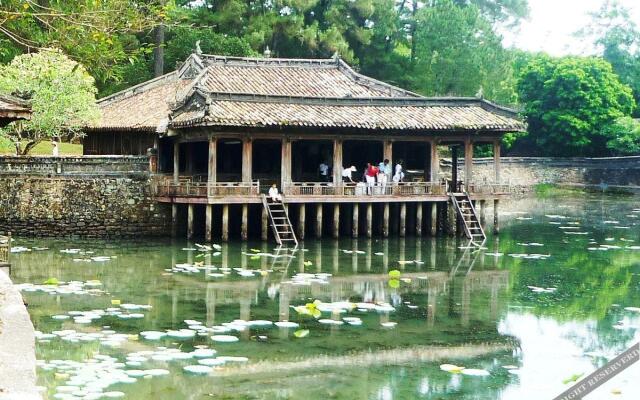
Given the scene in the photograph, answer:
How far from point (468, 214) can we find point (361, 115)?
16.7ft

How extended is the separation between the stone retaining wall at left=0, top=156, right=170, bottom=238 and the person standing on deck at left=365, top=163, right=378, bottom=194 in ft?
22.4

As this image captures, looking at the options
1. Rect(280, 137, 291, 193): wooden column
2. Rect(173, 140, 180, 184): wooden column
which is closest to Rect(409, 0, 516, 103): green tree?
Rect(280, 137, 291, 193): wooden column

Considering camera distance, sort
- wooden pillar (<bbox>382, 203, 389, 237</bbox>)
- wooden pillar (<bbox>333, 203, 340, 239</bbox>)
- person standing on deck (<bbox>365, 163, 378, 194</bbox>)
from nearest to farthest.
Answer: wooden pillar (<bbox>333, 203, 340, 239</bbox>) → person standing on deck (<bbox>365, 163, 378, 194</bbox>) → wooden pillar (<bbox>382, 203, 389, 237</bbox>)

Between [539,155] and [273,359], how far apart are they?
48.2 m

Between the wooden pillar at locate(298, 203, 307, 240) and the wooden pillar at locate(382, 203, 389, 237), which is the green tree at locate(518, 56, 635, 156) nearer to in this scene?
the wooden pillar at locate(382, 203, 389, 237)

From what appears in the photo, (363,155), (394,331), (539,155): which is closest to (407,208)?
(363,155)

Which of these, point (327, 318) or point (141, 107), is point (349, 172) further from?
point (327, 318)

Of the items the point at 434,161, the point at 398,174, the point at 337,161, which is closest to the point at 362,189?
the point at 337,161

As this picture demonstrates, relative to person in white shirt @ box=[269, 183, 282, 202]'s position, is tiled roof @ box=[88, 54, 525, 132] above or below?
above

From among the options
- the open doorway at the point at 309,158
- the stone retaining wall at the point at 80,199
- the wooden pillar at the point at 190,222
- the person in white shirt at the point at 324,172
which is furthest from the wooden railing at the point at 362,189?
the stone retaining wall at the point at 80,199

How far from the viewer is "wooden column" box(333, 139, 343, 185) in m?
32.3

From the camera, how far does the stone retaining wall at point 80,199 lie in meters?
31.5

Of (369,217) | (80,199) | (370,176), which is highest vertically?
(370,176)

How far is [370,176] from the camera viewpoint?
109 feet
